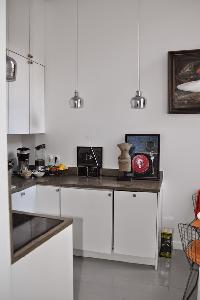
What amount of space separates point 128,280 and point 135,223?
53cm

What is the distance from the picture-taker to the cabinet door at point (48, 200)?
10.6 ft

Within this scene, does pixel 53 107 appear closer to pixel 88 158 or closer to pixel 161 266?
pixel 88 158

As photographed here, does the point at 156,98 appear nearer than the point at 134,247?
No

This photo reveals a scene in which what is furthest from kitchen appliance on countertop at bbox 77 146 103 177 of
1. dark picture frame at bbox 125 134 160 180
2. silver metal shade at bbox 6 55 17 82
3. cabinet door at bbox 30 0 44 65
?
silver metal shade at bbox 6 55 17 82

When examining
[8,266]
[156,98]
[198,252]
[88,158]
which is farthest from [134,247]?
[8,266]

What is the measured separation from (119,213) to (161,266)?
693mm

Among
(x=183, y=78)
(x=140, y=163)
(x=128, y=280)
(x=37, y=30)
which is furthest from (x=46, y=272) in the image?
(x=37, y=30)

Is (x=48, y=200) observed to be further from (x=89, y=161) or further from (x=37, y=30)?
(x=37, y=30)

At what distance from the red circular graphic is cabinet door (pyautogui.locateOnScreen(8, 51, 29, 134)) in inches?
51.6

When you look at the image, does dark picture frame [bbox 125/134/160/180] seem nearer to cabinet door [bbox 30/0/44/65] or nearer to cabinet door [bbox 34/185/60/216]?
cabinet door [bbox 34/185/60/216]

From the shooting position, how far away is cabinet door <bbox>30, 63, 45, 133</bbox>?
3.56 meters

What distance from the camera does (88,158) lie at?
3.70 metres

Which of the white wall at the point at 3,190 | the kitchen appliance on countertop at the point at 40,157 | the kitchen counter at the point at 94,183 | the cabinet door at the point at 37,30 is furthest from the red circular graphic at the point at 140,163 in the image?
the white wall at the point at 3,190

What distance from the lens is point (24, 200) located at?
3082 millimetres
